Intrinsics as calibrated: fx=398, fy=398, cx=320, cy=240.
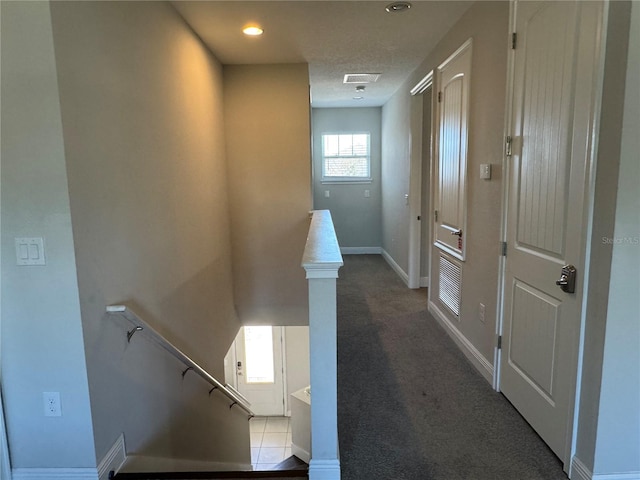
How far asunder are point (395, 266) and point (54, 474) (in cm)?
471

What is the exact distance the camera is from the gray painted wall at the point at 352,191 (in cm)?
687

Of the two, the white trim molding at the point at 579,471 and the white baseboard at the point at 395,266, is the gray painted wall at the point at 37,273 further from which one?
the white baseboard at the point at 395,266

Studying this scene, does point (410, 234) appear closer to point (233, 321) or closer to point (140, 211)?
point (233, 321)

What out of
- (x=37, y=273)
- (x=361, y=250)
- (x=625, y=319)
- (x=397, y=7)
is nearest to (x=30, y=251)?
(x=37, y=273)

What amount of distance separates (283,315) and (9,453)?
10.2ft

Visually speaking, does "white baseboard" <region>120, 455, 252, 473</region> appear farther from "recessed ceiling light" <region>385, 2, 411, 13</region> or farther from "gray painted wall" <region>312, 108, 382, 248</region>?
"gray painted wall" <region>312, 108, 382, 248</region>

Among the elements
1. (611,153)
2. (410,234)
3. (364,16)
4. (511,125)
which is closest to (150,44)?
(364,16)

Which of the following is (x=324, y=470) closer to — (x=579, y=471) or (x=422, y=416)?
(x=422, y=416)

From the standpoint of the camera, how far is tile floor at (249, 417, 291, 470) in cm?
557

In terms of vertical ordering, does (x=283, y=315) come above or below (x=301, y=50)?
below

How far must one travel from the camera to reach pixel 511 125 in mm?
2264

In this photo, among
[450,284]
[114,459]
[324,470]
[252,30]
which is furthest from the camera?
[450,284]

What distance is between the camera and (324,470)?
1.77 meters

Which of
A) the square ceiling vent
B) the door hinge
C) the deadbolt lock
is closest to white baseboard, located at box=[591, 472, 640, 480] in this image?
the deadbolt lock
